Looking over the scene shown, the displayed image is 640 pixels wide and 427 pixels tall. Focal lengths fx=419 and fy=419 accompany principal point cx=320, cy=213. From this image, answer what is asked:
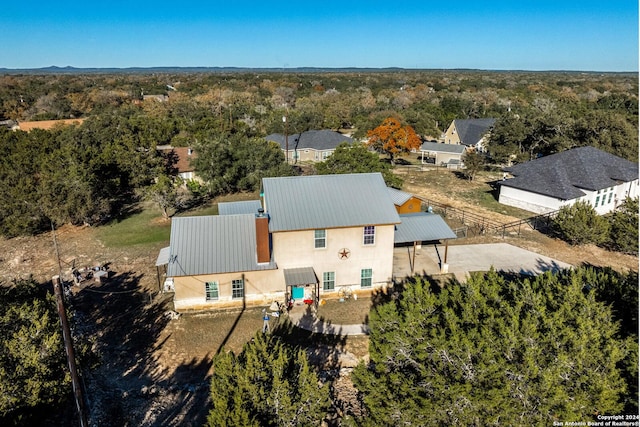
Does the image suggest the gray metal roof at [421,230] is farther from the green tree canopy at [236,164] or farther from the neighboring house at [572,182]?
the green tree canopy at [236,164]

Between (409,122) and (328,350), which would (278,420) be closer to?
(328,350)

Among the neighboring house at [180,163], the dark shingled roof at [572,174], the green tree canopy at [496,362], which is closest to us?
the green tree canopy at [496,362]

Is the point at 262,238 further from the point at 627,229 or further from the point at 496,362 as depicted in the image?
the point at 627,229

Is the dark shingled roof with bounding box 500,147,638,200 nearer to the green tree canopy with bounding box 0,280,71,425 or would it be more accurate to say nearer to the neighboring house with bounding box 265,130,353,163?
the neighboring house with bounding box 265,130,353,163

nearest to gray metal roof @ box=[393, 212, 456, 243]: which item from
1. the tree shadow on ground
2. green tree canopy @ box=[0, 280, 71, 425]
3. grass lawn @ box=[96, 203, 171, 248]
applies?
the tree shadow on ground

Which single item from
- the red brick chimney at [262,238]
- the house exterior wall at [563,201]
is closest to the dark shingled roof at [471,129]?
the house exterior wall at [563,201]

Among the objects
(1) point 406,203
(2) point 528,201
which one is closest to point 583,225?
(2) point 528,201
